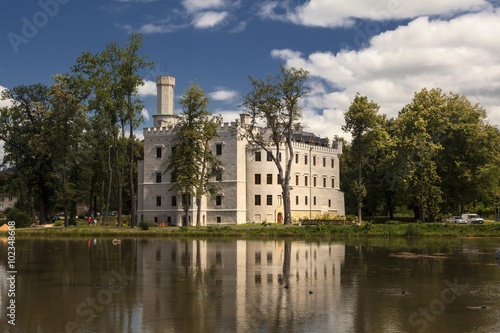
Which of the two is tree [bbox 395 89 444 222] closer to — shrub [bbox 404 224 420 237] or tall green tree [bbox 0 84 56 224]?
shrub [bbox 404 224 420 237]

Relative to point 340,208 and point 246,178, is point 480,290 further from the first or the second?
point 340,208

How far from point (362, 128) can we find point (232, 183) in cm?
1712

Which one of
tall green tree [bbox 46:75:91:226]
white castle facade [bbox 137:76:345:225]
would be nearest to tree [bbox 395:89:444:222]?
white castle facade [bbox 137:76:345:225]

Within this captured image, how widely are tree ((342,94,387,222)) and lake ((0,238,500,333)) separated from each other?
119 ft

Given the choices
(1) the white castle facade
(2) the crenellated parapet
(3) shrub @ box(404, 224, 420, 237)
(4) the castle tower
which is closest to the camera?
(3) shrub @ box(404, 224, 420, 237)

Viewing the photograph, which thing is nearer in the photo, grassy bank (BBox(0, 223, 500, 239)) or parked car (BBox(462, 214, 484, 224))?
grassy bank (BBox(0, 223, 500, 239))

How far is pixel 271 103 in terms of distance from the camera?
60.1m

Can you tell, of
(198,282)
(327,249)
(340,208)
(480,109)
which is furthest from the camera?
(340,208)

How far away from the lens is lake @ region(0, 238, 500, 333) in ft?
43.5

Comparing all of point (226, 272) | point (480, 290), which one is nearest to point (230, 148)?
point (226, 272)

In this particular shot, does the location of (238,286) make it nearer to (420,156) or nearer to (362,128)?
(420,156)

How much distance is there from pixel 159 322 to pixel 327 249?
23306 millimetres

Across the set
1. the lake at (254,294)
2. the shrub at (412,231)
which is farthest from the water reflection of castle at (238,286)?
the shrub at (412,231)

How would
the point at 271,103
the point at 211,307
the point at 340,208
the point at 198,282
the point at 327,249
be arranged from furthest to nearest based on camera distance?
the point at 340,208 < the point at 271,103 < the point at 327,249 < the point at 198,282 < the point at 211,307
